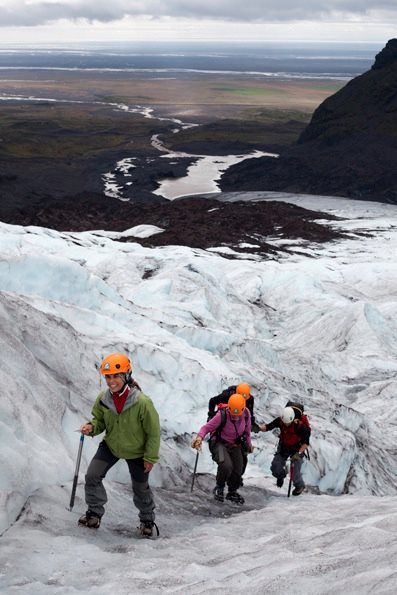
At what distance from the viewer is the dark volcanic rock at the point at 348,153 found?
8775 centimetres

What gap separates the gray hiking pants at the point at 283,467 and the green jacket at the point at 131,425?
4.68 meters

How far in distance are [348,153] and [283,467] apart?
9032 centimetres

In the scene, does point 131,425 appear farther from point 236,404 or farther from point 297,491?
point 297,491

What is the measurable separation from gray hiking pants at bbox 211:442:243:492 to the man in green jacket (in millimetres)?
2399

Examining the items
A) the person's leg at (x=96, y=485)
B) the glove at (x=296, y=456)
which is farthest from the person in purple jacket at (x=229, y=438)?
the person's leg at (x=96, y=485)

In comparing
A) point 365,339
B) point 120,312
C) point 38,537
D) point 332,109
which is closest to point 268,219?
point 365,339

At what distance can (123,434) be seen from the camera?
22.2ft

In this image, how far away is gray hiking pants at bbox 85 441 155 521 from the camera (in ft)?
22.6

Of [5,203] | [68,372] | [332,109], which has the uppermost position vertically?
[332,109]

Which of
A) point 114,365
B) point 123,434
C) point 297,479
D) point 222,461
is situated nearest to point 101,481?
point 123,434

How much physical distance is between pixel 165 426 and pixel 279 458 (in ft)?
8.30

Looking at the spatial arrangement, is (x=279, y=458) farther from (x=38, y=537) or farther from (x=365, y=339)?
(x=365, y=339)

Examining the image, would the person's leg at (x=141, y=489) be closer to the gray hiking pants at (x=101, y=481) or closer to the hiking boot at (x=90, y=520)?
the gray hiking pants at (x=101, y=481)

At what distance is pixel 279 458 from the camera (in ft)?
36.2
